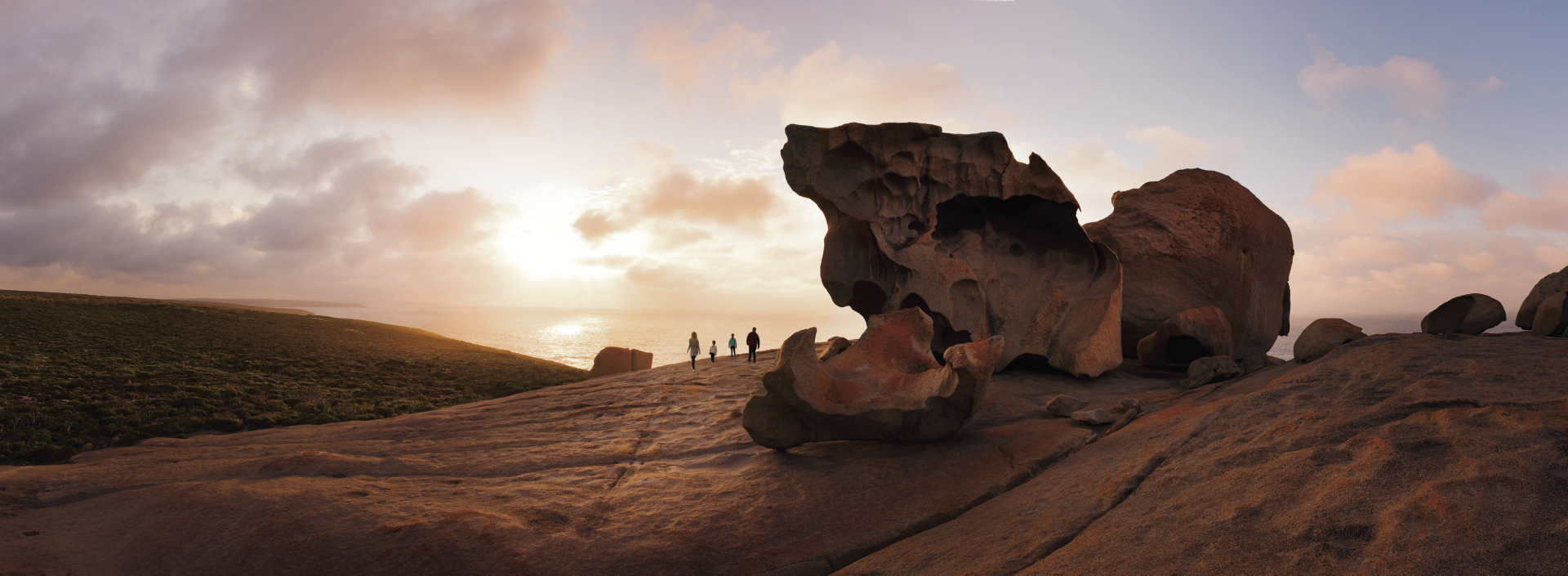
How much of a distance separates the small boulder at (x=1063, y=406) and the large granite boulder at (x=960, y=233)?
3756mm

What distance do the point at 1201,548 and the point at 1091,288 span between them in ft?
33.5

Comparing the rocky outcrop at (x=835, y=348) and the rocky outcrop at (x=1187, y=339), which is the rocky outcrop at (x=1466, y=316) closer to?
the rocky outcrop at (x=1187, y=339)

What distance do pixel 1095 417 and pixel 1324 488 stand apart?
4005mm

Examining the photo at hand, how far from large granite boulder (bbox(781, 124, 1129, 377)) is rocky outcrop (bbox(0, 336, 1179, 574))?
309 centimetres

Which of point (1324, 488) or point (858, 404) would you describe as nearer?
point (1324, 488)

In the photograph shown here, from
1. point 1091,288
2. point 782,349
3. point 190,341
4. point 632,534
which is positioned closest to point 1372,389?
point 782,349

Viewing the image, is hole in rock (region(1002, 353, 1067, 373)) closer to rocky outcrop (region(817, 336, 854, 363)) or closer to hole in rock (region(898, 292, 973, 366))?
hole in rock (region(898, 292, 973, 366))

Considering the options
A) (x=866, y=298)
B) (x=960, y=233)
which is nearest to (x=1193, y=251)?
(x=960, y=233)

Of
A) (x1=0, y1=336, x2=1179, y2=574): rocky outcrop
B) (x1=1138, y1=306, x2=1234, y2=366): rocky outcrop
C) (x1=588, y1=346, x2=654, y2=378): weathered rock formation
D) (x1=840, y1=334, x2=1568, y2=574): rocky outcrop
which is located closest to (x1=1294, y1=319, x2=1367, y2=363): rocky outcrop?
(x1=0, y1=336, x2=1179, y2=574): rocky outcrop

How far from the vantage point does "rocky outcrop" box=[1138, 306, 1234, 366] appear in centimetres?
1151

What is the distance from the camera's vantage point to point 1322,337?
7.90 meters

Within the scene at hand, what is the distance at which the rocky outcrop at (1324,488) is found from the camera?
2639 mm

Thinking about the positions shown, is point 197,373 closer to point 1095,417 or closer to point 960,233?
point 960,233

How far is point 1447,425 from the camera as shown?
11.8 ft
